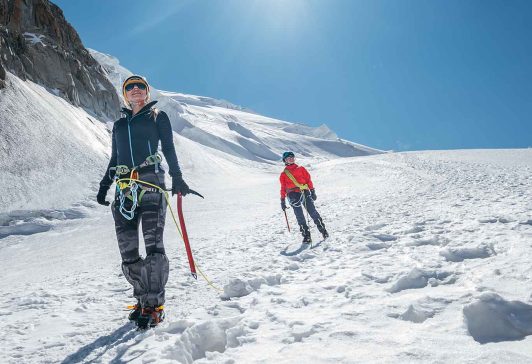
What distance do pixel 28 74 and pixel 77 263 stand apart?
29.4m

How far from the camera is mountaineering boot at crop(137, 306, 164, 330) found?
3.88 m

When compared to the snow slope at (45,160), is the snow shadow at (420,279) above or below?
below

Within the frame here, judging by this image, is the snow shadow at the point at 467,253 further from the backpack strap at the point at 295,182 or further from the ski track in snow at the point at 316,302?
the backpack strap at the point at 295,182

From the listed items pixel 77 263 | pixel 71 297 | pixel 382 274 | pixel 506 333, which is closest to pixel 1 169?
pixel 77 263

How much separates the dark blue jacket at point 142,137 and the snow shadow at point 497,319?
342 centimetres

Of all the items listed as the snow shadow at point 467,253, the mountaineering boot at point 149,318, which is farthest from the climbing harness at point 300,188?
the mountaineering boot at point 149,318

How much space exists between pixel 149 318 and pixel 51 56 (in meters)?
38.4

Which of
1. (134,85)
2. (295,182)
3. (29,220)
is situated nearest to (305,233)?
(295,182)

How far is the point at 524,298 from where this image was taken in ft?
10.5

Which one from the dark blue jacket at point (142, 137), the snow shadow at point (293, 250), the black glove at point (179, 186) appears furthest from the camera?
the snow shadow at point (293, 250)

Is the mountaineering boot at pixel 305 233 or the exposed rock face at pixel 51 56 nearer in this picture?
the mountaineering boot at pixel 305 233

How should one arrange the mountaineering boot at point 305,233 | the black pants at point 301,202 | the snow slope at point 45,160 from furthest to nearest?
the snow slope at point 45,160, the black pants at point 301,202, the mountaineering boot at point 305,233

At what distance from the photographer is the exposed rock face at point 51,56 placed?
31.1 meters

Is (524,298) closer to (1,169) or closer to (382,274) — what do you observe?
(382,274)
